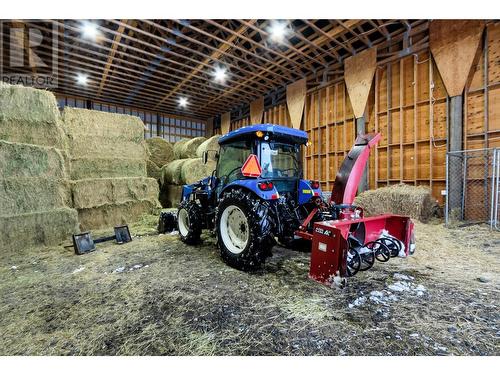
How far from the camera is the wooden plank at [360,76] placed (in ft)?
24.4

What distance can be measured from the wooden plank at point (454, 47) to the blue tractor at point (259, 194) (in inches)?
190

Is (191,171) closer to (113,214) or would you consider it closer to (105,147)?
(105,147)

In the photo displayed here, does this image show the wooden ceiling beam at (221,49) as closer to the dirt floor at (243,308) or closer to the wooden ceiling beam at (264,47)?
the wooden ceiling beam at (264,47)

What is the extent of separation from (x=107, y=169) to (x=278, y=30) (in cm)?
566

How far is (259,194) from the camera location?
9.64 feet

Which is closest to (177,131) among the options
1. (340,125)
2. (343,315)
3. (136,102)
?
(136,102)

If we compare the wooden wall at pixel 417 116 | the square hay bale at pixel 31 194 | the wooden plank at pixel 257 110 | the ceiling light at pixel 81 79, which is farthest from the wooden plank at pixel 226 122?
the square hay bale at pixel 31 194

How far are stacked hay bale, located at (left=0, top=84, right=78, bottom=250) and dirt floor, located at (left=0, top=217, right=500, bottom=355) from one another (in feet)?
2.50

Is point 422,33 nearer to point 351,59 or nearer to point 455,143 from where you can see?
point 351,59

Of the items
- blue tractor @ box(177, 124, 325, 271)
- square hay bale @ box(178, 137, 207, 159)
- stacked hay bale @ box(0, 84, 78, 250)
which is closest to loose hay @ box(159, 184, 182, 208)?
square hay bale @ box(178, 137, 207, 159)

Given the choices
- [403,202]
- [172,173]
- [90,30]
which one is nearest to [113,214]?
[172,173]

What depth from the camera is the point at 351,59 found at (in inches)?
309

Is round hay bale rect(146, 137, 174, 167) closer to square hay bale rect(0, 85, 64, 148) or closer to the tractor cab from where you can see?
square hay bale rect(0, 85, 64, 148)

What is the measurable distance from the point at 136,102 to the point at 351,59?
10.7 meters
